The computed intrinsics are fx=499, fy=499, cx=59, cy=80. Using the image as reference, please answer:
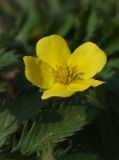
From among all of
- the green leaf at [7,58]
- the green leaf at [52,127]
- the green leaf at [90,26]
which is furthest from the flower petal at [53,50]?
the green leaf at [90,26]

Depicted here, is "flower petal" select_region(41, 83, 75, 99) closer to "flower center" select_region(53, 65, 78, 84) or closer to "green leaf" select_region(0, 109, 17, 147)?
"flower center" select_region(53, 65, 78, 84)

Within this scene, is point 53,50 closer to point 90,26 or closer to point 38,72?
point 38,72

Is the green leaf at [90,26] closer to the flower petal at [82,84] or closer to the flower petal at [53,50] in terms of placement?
the flower petal at [53,50]

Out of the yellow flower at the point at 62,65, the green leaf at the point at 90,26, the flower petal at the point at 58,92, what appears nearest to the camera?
the flower petal at the point at 58,92

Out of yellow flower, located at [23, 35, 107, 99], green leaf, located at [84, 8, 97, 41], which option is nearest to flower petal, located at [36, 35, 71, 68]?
yellow flower, located at [23, 35, 107, 99]

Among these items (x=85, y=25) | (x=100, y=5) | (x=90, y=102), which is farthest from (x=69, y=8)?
(x=90, y=102)

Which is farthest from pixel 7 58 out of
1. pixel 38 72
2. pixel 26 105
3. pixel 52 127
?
pixel 52 127
